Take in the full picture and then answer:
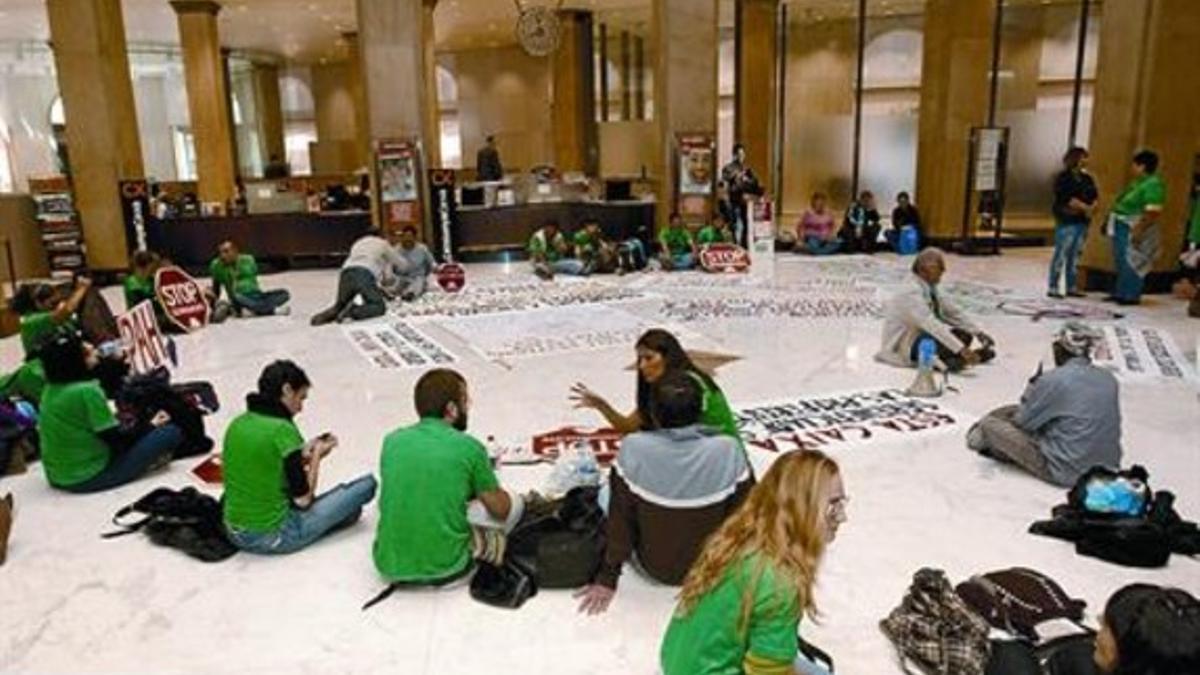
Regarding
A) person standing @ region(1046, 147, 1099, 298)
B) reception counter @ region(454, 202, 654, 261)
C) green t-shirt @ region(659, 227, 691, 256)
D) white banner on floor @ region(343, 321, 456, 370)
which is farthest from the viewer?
reception counter @ region(454, 202, 654, 261)

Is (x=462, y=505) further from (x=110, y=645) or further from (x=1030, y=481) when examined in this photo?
(x=1030, y=481)

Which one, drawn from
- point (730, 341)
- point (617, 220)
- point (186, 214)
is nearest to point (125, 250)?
point (186, 214)

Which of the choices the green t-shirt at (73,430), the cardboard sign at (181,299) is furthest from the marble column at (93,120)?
the green t-shirt at (73,430)

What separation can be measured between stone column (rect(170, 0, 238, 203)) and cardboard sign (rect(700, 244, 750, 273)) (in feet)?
35.5

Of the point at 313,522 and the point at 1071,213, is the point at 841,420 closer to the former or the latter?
the point at 313,522

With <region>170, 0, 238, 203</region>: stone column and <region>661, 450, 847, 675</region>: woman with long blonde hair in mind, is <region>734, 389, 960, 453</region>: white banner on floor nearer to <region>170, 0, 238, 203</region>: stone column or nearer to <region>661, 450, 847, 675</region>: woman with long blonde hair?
<region>661, 450, 847, 675</region>: woman with long blonde hair

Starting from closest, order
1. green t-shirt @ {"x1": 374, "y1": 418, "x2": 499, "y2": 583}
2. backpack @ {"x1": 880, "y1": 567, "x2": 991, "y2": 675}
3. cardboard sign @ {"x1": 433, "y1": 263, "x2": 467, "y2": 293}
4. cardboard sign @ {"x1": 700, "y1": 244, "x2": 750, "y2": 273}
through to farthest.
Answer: backpack @ {"x1": 880, "y1": 567, "x2": 991, "y2": 675} < green t-shirt @ {"x1": 374, "y1": 418, "x2": 499, "y2": 583} < cardboard sign @ {"x1": 433, "y1": 263, "x2": 467, "y2": 293} < cardboard sign @ {"x1": 700, "y1": 244, "x2": 750, "y2": 273}

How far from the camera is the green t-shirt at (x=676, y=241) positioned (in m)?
12.6

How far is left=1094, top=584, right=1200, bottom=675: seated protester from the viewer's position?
176 cm

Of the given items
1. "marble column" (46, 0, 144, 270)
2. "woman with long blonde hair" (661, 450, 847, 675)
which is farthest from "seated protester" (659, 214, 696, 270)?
"woman with long blonde hair" (661, 450, 847, 675)

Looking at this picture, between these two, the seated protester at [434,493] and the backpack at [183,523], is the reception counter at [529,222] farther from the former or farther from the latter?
the seated protester at [434,493]

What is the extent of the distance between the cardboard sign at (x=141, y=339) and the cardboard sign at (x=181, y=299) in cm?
198

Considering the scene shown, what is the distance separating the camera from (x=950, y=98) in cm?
1359

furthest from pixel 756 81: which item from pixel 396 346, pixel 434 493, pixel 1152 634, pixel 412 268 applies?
pixel 1152 634
